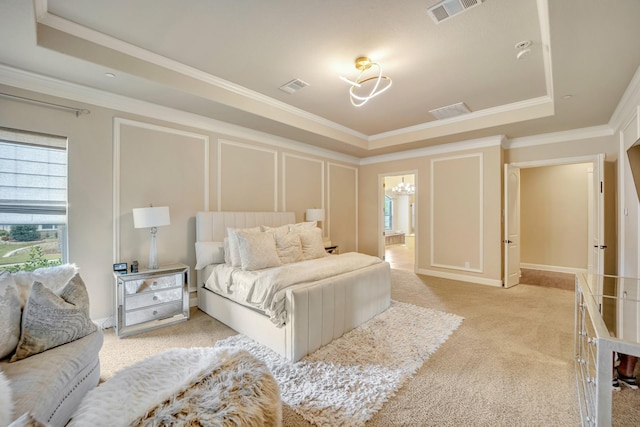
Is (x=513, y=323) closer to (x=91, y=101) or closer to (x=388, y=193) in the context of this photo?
(x=91, y=101)

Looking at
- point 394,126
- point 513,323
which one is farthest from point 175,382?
point 394,126

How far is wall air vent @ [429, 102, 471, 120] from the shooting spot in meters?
3.82

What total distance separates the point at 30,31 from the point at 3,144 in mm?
1140

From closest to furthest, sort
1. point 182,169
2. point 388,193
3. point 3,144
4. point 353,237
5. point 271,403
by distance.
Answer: point 271,403
point 3,144
point 182,169
point 353,237
point 388,193

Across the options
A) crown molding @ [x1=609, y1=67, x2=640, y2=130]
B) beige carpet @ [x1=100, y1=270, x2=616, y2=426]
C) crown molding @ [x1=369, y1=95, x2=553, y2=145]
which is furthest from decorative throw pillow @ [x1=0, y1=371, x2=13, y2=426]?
crown molding @ [x1=369, y1=95, x2=553, y2=145]

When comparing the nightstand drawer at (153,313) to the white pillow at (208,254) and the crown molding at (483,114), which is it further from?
the crown molding at (483,114)

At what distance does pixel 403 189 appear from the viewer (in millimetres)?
11180

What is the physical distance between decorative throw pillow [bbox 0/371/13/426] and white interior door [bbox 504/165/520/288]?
545 cm

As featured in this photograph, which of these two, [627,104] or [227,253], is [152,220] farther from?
[627,104]

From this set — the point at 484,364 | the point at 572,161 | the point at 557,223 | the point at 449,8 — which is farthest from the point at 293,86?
the point at 557,223

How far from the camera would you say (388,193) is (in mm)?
12242

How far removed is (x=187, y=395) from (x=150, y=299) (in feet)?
7.15

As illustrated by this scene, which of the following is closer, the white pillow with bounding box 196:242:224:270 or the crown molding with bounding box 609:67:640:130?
the crown molding with bounding box 609:67:640:130

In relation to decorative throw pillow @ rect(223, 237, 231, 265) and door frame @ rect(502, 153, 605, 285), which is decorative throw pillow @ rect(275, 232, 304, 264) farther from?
door frame @ rect(502, 153, 605, 285)
